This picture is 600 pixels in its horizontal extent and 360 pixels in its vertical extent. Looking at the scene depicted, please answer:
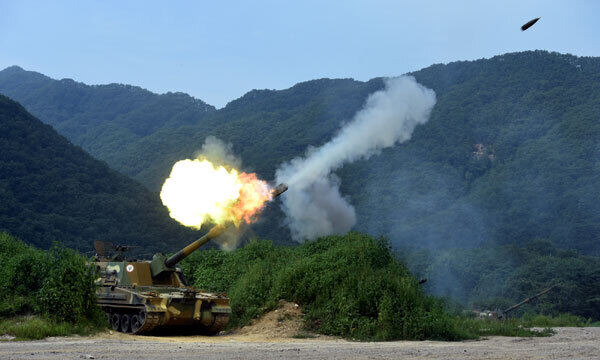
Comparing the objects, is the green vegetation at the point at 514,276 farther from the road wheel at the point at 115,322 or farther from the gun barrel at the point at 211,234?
the road wheel at the point at 115,322

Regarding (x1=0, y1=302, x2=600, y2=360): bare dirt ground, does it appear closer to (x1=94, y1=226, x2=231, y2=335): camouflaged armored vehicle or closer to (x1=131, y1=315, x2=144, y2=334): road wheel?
(x1=131, y1=315, x2=144, y2=334): road wheel

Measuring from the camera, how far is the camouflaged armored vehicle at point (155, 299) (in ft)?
79.5

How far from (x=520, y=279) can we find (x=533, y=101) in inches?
A: 1831

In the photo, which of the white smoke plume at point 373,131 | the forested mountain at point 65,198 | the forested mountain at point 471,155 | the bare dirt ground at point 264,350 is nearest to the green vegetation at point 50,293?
the bare dirt ground at point 264,350

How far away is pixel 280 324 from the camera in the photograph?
25844 millimetres

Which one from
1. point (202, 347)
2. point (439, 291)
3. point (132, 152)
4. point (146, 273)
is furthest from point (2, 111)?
point (202, 347)

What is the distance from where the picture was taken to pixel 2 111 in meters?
85.4

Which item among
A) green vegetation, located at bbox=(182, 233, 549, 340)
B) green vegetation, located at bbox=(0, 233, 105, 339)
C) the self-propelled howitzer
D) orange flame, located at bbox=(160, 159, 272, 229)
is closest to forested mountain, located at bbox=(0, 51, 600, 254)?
green vegetation, located at bbox=(182, 233, 549, 340)

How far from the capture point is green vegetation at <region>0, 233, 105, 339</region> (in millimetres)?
22016

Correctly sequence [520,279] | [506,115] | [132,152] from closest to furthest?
[520,279] → [506,115] → [132,152]

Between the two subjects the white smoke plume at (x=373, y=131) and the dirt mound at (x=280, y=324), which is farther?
the white smoke plume at (x=373, y=131)

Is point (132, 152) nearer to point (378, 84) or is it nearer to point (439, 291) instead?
point (378, 84)

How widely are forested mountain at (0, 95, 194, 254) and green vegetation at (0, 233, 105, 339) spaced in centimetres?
4472

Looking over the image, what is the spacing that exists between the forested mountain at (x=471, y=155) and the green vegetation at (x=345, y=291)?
42.0 meters
